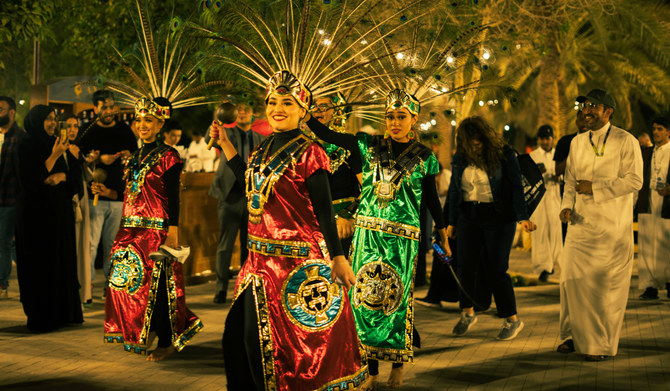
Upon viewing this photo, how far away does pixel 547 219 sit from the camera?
1338 centimetres

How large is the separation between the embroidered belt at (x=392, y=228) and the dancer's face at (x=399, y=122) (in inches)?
27.7

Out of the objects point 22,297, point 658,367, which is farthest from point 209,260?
point 658,367

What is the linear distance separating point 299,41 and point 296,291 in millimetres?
1808

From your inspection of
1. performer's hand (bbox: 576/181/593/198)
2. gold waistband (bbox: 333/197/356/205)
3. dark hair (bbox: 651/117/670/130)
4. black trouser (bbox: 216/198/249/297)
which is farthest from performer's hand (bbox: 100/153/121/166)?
dark hair (bbox: 651/117/670/130)

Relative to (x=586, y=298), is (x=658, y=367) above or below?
below

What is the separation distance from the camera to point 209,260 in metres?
12.3

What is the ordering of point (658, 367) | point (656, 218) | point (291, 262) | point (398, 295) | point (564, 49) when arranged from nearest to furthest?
point (291, 262) < point (398, 295) < point (658, 367) < point (656, 218) < point (564, 49)

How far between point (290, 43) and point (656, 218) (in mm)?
7969

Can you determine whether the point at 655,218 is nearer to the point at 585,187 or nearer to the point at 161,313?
the point at 585,187

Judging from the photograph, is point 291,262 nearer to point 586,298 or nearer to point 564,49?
point 586,298

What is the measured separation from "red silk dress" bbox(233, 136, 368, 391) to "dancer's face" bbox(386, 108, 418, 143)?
5.56 feet

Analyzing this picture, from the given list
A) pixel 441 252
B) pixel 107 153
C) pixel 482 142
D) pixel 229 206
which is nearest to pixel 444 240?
pixel 441 252

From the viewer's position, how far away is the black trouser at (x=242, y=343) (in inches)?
191

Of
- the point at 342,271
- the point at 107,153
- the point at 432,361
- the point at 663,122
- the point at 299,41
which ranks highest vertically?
the point at 299,41
